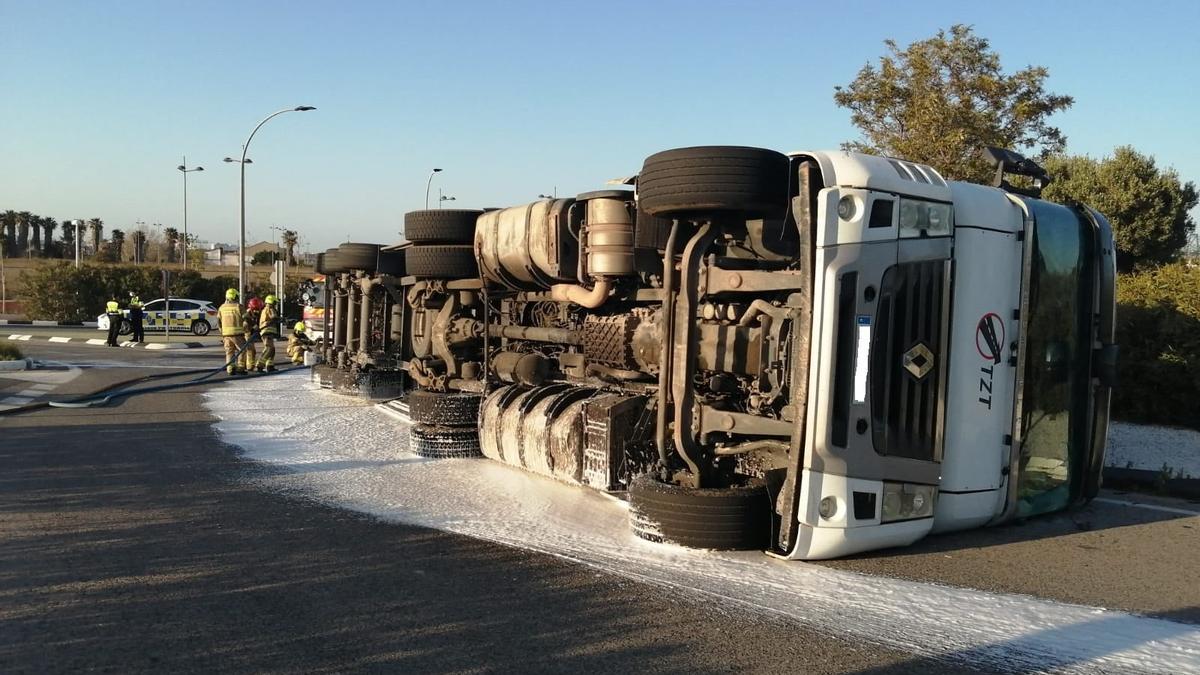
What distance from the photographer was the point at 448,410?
9.12 metres

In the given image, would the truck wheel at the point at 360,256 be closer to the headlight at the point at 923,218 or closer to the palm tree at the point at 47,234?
the headlight at the point at 923,218

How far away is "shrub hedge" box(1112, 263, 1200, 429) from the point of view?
9883 millimetres

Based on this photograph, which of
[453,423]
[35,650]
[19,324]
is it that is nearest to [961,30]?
[453,423]

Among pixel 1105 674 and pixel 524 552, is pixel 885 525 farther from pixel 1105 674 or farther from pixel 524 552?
pixel 524 552

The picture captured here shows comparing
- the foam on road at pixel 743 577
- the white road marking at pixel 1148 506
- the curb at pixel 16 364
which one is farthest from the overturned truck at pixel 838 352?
the curb at pixel 16 364

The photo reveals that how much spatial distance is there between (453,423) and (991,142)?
1231 centimetres

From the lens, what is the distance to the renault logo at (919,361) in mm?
5363

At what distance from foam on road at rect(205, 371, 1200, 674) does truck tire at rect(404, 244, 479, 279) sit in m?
2.06

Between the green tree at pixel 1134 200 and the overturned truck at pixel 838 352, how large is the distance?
11811 millimetres

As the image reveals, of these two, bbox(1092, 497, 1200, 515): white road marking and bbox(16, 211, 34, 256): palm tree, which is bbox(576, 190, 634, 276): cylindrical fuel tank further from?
bbox(16, 211, 34, 256): palm tree

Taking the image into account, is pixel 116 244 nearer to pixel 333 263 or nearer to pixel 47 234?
pixel 47 234

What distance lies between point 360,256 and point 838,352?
10555 mm

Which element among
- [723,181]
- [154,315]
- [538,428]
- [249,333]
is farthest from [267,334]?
[154,315]

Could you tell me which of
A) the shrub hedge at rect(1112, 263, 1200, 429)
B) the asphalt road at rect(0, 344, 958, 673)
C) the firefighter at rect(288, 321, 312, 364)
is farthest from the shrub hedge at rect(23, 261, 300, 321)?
the asphalt road at rect(0, 344, 958, 673)
